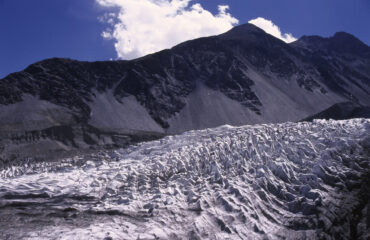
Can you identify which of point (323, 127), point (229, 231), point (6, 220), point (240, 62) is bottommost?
point (229, 231)

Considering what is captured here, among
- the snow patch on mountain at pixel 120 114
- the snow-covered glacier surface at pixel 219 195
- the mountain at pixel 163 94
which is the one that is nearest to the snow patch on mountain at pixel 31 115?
A: the mountain at pixel 163 94

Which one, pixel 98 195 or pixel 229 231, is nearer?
pixel 229 231

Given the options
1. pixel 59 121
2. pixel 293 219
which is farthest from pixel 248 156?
pixel 59 121

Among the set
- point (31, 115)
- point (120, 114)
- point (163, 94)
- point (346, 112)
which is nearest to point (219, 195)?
point (346, 112)

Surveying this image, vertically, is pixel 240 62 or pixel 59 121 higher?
pixel 240 62

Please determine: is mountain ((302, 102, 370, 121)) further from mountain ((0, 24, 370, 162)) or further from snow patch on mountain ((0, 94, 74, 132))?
snow patch on mountain ((0, 94, 74, 132))

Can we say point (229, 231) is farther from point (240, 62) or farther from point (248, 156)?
point (240, 62)

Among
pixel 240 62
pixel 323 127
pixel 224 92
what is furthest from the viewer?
pixel 240 62
